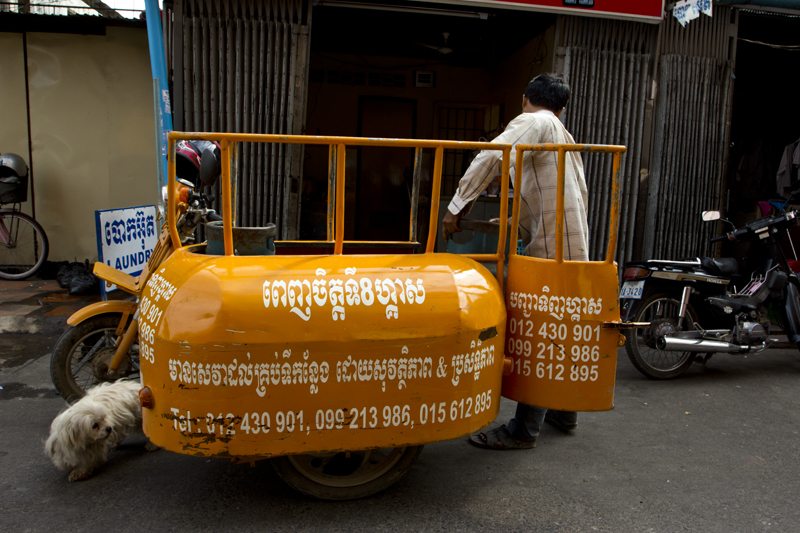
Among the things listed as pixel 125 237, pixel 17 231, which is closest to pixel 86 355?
pixel 125 237

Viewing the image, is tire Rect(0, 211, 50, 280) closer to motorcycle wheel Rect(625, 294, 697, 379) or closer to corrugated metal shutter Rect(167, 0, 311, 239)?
corrugated metal shutter Rect(167, 0, 311, 239)

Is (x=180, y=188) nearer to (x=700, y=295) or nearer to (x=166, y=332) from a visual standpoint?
(x=166, y=332)

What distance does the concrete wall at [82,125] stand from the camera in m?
6.85

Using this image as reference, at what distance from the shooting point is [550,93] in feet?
10.0

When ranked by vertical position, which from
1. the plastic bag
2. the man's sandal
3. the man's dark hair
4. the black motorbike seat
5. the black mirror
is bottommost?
the man's sandal

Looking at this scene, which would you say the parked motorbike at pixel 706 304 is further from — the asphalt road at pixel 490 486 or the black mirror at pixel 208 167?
the black mirror at pixel 208 167

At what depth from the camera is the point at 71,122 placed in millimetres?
6984

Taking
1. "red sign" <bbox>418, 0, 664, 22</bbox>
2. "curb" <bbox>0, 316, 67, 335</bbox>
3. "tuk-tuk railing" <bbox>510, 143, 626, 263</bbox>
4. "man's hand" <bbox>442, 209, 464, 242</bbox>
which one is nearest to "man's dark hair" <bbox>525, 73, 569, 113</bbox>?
"tuk-tuk railing" <bbox>510, 143, 626, 263</bbox>

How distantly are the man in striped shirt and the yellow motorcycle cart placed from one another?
0.24m

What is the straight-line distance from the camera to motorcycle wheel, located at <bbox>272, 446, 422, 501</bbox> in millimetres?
2447

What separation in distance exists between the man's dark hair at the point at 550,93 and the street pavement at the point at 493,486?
1962 mm

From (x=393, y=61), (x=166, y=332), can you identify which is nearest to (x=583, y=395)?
(x=166, y=332)

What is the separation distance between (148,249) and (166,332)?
271 centimetres

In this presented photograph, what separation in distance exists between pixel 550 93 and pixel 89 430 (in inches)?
116
